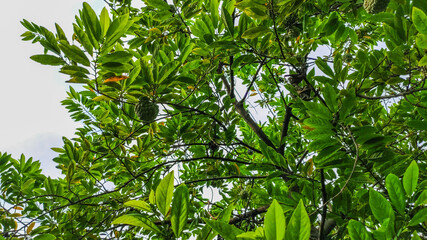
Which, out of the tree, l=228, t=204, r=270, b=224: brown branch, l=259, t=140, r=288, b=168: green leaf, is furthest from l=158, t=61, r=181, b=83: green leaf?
l=228, t=204, r=270, b=224: brown branch

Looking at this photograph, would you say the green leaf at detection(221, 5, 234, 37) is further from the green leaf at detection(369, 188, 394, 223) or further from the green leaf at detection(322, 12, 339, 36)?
the green leaf at detection(369, 188, 394, 223)

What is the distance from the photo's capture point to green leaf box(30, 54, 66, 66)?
1.10 metres

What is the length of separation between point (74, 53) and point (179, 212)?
2.58 ft

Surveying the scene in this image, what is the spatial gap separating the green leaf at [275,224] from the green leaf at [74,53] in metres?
0.96

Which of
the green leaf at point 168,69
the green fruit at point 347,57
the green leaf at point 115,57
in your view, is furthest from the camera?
the green fruit at point 347,57

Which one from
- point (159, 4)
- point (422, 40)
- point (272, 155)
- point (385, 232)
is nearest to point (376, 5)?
point (422, 40)

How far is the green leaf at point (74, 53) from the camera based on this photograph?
3.49ft

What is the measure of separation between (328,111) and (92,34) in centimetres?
96

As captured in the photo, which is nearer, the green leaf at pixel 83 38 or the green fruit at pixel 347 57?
the green leaf at pixel 83 38

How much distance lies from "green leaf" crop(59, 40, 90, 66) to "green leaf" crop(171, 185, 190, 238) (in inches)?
28.4

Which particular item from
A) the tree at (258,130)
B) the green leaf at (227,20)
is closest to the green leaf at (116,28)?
the tree at (258,130)

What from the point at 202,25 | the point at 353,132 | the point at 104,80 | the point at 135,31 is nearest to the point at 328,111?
the point at 353,132

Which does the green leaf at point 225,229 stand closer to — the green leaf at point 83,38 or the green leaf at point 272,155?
the green leaf at point 272,155

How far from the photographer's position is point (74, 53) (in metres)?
1.10
